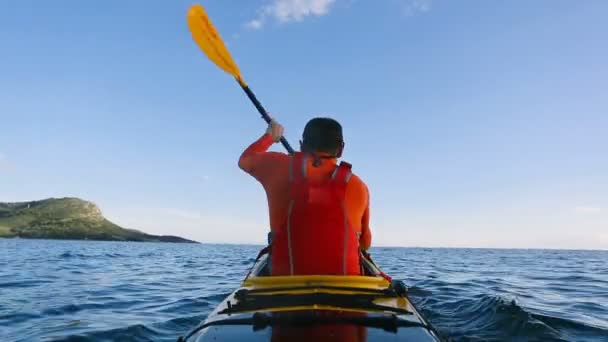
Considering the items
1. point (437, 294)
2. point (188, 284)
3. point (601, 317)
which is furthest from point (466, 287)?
point (188, 284)

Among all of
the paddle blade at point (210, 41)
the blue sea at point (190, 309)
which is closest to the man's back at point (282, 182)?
the paddle blade at point (210, 41)

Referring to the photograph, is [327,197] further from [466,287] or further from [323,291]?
[466,287]

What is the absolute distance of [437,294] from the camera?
1331 cm

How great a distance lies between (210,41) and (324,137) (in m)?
4.89

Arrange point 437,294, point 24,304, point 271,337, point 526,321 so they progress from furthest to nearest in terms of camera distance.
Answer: point 437,294 → point 24,304 → point 526,321 → point 271,337

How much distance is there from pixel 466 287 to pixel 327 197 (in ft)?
42.6

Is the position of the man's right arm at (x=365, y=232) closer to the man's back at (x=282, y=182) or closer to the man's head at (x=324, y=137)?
the man's back at (x=282, y=182)

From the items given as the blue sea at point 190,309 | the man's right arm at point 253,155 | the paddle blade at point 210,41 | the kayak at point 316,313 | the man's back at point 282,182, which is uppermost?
the paddle blade at point 210,41

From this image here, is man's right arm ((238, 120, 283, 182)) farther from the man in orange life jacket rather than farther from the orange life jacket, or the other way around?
the orange life jacket

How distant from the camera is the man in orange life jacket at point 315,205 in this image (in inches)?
170

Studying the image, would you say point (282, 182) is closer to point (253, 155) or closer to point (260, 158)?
point (260, 158)

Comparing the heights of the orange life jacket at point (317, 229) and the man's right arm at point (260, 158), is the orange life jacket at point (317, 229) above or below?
below

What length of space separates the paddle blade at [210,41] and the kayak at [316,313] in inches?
203

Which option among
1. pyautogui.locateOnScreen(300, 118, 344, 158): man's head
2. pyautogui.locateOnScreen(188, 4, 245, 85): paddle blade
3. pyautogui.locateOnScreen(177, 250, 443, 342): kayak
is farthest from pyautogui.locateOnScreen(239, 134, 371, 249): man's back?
pyautogui.locateOnScreen(188, 4, 245, 85): paddle blade
